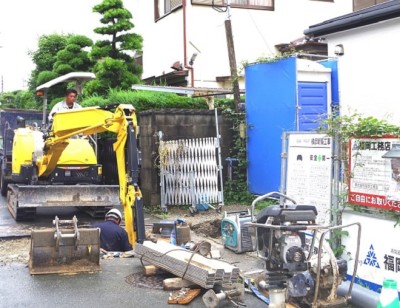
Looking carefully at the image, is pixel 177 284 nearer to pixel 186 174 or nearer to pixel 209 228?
pixel 209 228

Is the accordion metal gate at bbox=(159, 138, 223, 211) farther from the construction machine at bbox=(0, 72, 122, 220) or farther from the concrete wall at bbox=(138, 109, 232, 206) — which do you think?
the construction machine at bbox=(0, 72, 122, 220)

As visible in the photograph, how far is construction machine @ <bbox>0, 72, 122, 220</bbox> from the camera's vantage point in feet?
33.5

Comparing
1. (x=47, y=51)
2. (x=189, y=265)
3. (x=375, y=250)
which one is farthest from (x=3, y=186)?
(x=47, y=51)

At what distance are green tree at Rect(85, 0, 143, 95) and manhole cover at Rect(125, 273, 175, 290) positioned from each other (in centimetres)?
1161

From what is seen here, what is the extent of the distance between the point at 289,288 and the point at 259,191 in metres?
7.04

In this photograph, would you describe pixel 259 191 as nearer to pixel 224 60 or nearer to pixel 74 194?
pixel 74 194

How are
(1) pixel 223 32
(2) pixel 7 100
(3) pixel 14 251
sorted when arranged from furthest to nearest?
(2) pixel 7 100 → (1) pixel 223 32 → (3) pixel 14 251

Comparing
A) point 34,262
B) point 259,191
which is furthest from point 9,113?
point 34,262

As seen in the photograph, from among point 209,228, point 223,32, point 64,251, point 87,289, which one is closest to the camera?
point 87,289

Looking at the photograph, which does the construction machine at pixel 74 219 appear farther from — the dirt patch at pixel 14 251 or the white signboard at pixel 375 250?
the white signboard at pixel 375 250

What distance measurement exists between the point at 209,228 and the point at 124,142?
273 centimetres

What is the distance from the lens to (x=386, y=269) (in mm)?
5590

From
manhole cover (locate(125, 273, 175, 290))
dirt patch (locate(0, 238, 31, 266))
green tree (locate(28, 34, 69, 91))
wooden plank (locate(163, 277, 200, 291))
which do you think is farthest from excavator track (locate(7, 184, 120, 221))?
green tree (locate(28, 34, 69, 91))

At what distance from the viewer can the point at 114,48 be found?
722 inches
